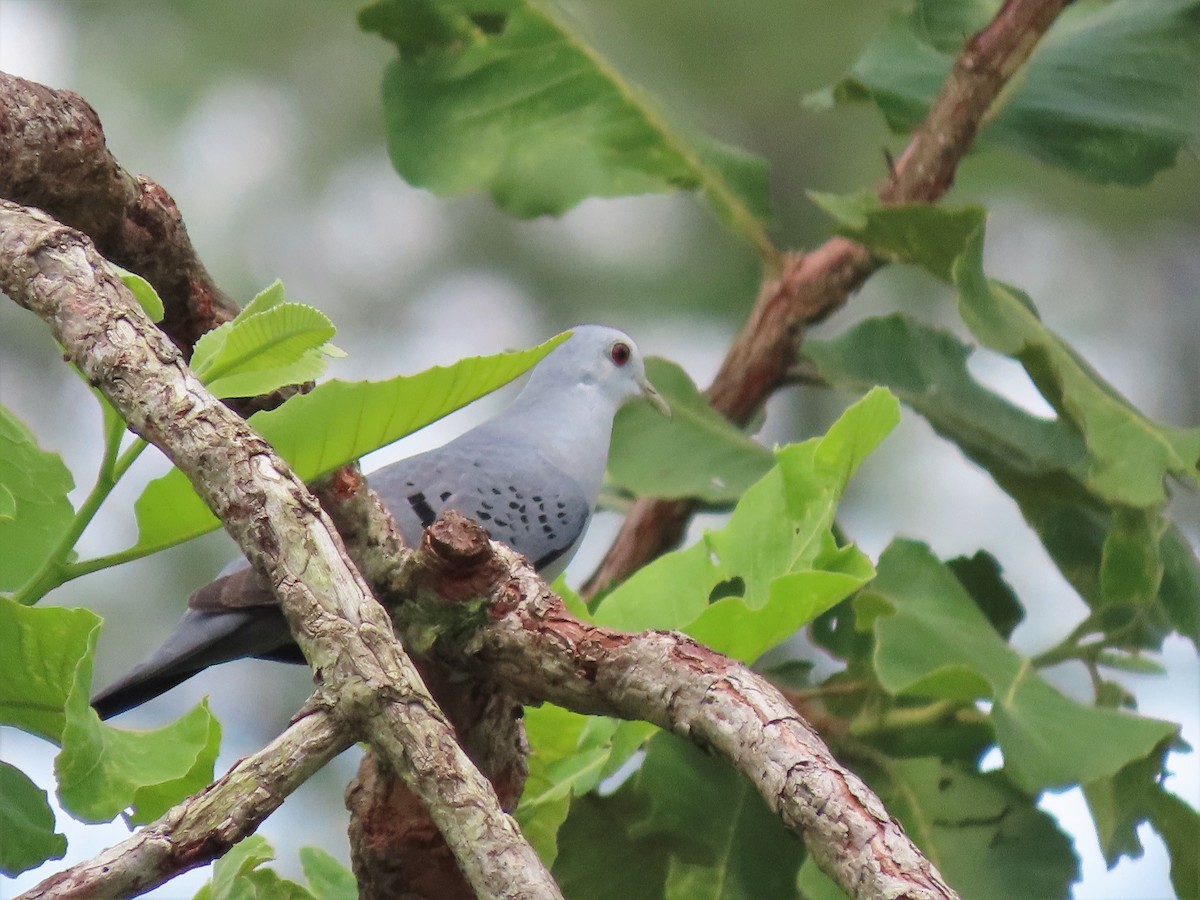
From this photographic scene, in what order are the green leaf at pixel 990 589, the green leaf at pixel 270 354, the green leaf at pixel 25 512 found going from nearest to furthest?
the green leaf at pixel 270 354
the green leaf at pixel 25 512
the green leaf at pixel 990 589

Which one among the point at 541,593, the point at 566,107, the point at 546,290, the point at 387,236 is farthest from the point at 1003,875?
the point at 387,236

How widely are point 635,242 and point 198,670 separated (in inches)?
67.0

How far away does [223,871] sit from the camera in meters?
0.87

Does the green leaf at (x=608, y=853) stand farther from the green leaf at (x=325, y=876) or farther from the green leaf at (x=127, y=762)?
the green leaf at (x=127, y=762)

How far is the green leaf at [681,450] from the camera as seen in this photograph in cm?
132

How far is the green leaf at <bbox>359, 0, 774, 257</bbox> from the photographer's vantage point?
1409 mm

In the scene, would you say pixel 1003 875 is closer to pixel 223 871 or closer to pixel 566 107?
pixel 223 871

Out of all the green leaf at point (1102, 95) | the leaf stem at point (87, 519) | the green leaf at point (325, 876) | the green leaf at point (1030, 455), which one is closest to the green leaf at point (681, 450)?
the green leaf at point (1030, 455)

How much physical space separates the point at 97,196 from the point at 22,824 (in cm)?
36

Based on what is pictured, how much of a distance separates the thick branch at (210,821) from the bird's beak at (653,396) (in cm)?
87

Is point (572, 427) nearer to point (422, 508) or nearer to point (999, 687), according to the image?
point (422, 508)

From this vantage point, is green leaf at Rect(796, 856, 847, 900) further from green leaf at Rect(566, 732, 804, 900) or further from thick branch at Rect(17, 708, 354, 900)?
thick branch at Rect(17, 708, 354, 900)

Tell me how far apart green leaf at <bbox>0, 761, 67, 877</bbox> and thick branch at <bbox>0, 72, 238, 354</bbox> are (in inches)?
11.7

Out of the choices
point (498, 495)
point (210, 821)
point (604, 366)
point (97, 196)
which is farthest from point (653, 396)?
point (210, 821)
